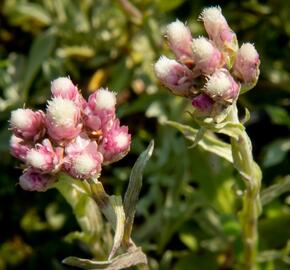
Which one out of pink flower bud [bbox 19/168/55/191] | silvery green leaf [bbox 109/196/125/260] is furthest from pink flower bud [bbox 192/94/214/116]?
pink flower bud [bbox 19/168/55/191]

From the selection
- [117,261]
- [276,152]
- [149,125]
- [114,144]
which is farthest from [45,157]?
[149,125]

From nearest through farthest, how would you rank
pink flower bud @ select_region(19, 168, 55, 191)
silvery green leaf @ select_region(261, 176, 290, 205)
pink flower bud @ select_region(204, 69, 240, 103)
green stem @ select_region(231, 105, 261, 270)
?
pink flower bud @ select_region(204, 69, 240, 103) < pink flower bud @ select_region(19, 168, 55, 191) < green stem @ select_region(231, 105, 261, 270) < silvery green leaf @ select_region(261, 176, 290, 205)

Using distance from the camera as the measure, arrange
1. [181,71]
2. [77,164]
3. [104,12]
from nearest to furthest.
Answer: [77,164] < [181,71] < [104,12]

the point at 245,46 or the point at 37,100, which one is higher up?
the point at 245,46

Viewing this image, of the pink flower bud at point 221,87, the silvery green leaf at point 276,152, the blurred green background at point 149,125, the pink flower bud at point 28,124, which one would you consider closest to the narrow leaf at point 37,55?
the blurred green background at point 149,125

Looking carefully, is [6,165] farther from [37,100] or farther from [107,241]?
[107,241]

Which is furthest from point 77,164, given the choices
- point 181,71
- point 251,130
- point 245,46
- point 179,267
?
point 251,130

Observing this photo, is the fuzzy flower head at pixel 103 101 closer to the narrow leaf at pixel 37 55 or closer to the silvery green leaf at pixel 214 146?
the silvery green leaf at pixel 214 146

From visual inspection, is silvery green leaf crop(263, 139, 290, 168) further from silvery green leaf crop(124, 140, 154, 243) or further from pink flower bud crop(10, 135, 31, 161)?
pink flower bud crop(10, 135, 31, 161)
